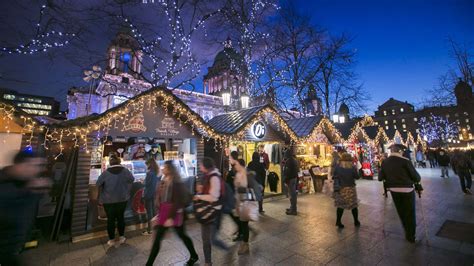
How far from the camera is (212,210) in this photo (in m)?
3.79

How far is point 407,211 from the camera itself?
4910 millimetres

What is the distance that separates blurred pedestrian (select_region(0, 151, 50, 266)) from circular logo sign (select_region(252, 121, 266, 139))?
7.96 metres

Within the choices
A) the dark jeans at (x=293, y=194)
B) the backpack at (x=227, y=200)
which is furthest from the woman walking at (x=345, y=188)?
the backpack at (x=227, y=200)

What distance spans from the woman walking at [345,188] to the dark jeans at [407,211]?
101cm

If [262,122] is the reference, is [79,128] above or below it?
below

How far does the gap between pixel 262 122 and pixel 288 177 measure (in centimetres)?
361

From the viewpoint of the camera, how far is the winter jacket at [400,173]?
16.1 ft

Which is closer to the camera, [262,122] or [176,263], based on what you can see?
[176,263]

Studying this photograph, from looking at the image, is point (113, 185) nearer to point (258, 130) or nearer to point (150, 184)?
point (150, 184)

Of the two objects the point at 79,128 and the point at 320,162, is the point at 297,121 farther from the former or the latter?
the point at 79,128

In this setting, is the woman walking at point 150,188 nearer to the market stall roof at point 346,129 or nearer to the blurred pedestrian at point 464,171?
the blurred pedestrian at point 464,171

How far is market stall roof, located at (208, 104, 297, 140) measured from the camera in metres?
8.98

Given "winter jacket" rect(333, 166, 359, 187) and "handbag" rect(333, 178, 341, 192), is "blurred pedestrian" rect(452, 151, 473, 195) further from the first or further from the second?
"handbag" rect(333, 178, 341, 192)

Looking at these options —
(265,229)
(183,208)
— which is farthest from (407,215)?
(183,208)
